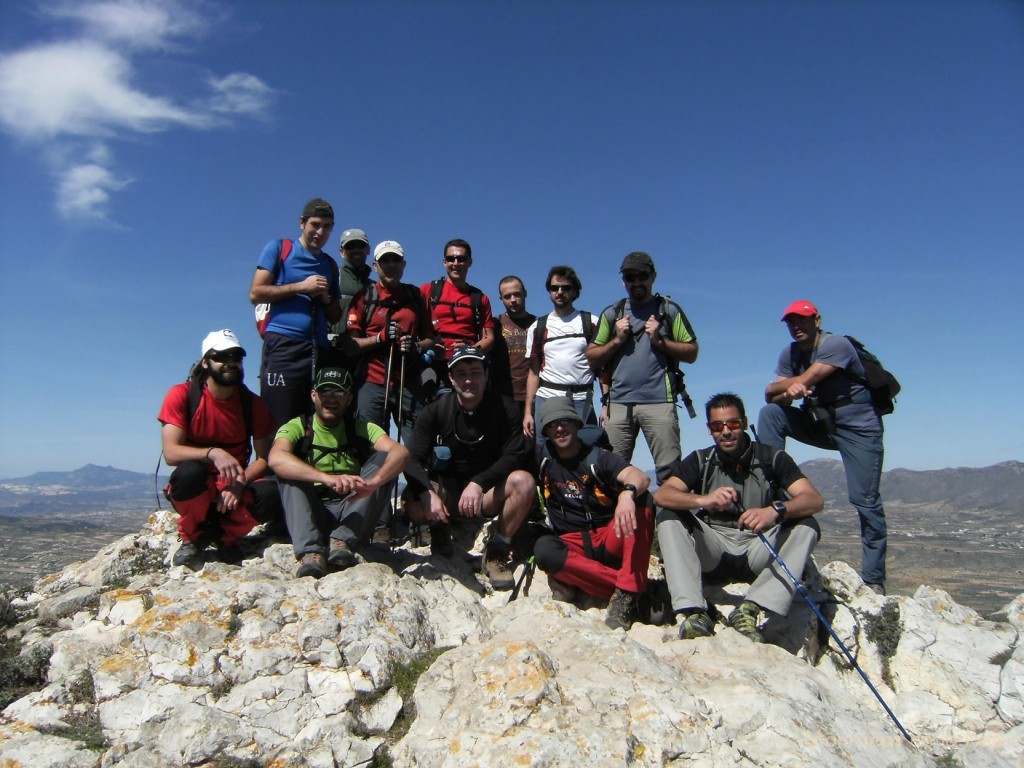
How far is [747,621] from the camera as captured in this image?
22.6ft

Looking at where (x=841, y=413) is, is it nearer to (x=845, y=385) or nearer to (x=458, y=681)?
(x=845, y=385)

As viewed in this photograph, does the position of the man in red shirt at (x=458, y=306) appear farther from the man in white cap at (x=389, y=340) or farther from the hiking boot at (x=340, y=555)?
the hiking boot at (x=340, y=555)

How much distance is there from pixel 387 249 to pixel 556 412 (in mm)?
3890

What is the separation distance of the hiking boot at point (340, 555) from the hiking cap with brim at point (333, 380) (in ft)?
5.92

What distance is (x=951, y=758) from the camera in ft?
21.7

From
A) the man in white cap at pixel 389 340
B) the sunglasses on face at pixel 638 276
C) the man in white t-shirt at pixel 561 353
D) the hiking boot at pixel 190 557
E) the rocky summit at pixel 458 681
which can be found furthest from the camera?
the man in white t-shirt at pixel 561 353

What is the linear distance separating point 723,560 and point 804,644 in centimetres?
136

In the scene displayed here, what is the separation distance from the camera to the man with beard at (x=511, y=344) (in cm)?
1038

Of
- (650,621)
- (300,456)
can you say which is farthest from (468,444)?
(650,621)

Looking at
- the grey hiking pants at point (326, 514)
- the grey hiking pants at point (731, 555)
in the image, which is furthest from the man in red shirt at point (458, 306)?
the grey hiking pants at point (731, 555)

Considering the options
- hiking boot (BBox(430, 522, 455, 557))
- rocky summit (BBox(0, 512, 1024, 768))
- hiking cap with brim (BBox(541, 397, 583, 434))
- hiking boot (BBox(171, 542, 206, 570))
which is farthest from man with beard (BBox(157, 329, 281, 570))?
hiking cap with brim (BBox(541, 397, 583, 434))

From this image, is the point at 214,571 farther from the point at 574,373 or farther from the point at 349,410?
the point at 574,373

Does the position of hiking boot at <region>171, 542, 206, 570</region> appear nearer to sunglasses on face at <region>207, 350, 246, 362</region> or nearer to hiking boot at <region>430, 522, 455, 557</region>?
sunglasses on face at <region>207, 350, 246, 362</region>

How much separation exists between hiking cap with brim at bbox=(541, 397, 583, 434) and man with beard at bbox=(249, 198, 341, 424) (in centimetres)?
337
